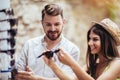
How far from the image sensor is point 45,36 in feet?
7.82

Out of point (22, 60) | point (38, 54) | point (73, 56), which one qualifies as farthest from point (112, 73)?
point (22, 60)

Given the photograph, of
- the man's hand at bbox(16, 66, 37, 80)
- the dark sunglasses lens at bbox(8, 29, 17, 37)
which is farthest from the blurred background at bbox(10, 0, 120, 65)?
the man's hand at bbox(16, 66, 37, 80)

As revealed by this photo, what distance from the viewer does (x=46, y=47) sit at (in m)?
2.38

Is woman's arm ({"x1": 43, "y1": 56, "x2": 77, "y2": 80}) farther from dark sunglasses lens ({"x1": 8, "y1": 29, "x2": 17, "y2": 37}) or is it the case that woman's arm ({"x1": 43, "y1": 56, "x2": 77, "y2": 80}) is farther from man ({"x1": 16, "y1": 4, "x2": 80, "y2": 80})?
dark sunglasses lens ({"x1": 8, "y1": 29, "x2": 17, "y2": 37})

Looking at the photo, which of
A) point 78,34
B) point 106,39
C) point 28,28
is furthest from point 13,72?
point 106,39

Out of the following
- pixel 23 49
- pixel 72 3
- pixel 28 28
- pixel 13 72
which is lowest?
pixel 13 72

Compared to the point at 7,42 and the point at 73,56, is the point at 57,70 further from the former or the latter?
the point at 7,42

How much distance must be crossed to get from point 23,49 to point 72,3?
0.49m

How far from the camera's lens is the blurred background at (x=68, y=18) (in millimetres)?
2396

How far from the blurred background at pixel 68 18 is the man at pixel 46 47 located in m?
0.04

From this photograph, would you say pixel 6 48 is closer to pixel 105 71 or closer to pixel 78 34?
pixel 78 34

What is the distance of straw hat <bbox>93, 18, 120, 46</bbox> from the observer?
7.66ft

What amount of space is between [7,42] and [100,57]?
689 millimetres

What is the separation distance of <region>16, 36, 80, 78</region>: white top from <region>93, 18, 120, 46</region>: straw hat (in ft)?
0.85
